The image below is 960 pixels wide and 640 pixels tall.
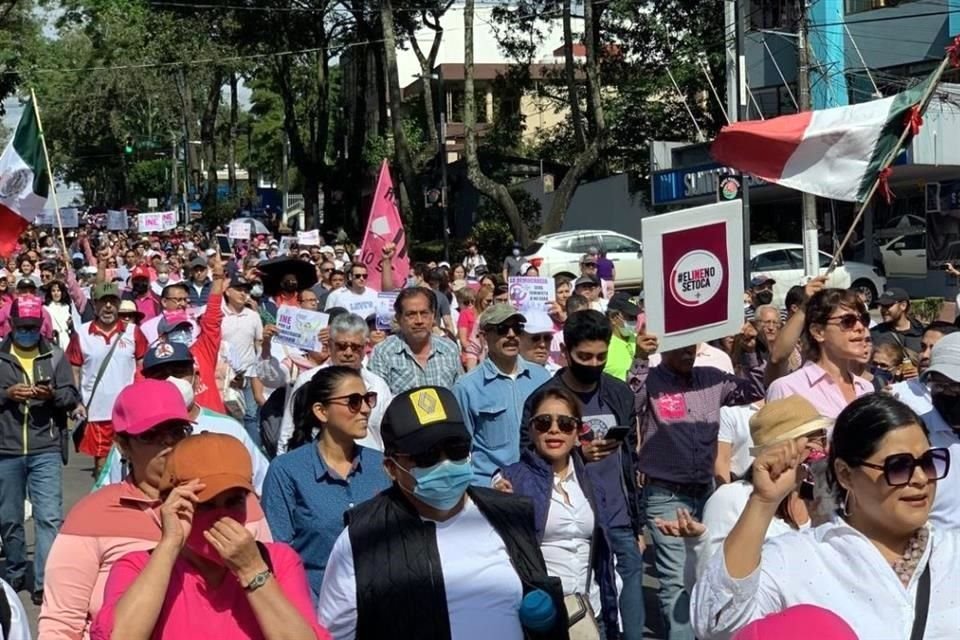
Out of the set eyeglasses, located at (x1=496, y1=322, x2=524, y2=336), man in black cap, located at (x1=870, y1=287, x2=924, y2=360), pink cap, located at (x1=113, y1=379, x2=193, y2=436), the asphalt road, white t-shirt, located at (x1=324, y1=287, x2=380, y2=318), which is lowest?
the asphalt road

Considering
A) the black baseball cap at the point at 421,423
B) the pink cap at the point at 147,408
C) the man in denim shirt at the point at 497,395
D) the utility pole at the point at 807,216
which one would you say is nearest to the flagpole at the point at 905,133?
the man in denim shirt at the point at 497,395

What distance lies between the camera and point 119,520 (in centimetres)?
409

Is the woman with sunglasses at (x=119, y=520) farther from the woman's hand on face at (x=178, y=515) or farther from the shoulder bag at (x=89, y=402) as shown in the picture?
the shoulder bag at (x=89, y=402)

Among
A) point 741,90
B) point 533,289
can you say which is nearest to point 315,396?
point 533,289

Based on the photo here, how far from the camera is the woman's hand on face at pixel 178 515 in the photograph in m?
3.35

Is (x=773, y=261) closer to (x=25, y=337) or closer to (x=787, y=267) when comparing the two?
(x=787, y=267)

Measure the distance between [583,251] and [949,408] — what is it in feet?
87.2

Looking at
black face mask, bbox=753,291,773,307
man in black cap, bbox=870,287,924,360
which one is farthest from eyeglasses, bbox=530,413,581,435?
black face mask, bbox=753,291,773,307

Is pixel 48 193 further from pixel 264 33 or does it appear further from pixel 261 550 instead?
pixel 264 33

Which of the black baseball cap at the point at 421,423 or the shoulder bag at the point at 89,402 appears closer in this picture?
the black baseball cap at the point at 421,423

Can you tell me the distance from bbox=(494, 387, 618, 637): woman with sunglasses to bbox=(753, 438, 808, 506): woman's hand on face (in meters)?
1.97

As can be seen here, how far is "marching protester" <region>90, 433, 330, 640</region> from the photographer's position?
3340 mm

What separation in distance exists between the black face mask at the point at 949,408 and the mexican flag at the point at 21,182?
973 centimetres

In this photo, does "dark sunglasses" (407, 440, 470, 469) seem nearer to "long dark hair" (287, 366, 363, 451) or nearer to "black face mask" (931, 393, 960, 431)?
"long dark hair" (287, 366, 363, 451)
